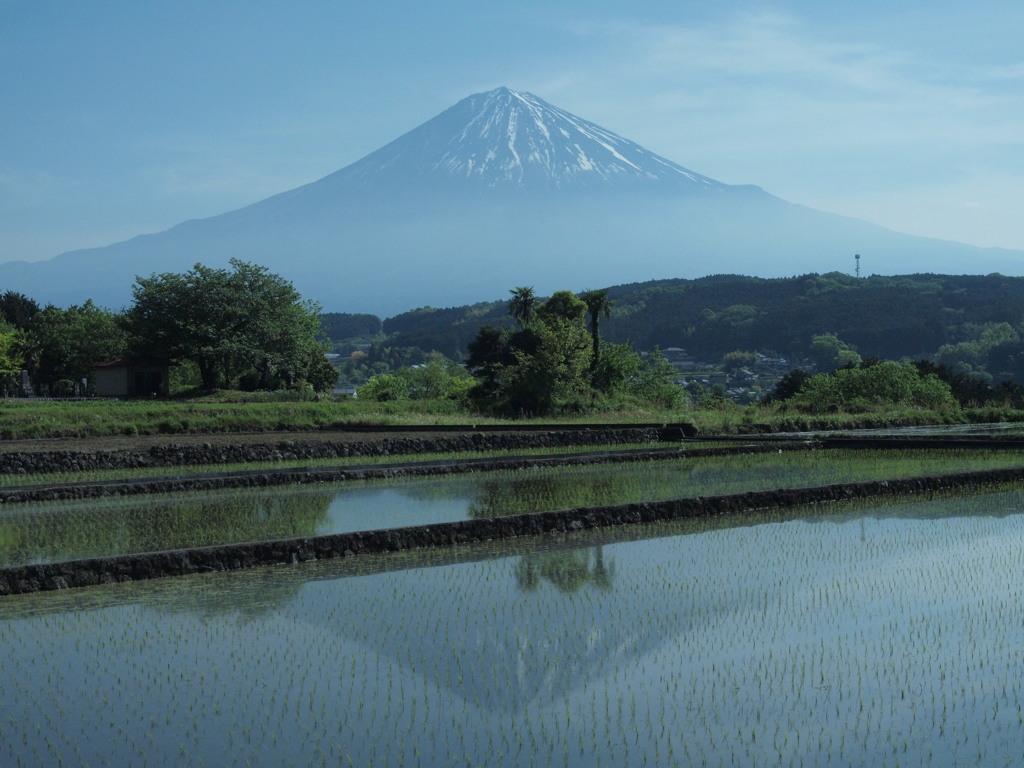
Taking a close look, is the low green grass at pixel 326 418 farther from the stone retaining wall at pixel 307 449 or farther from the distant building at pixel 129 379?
the distant building at pixel 129 379

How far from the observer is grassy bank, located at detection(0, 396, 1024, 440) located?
2280 centimetres

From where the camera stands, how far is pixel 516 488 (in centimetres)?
1466

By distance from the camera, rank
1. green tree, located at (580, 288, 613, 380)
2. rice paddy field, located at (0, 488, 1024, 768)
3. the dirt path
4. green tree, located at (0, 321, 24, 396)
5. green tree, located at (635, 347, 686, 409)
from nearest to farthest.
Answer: rice paddy field, located at (0, 488, 1024, 768) → the dirt path → green tree, located at (635, 347, 686, 409) → green tree, located at (580, 288, 613, 380) → green tree, located at (0, 321, 24, 396)

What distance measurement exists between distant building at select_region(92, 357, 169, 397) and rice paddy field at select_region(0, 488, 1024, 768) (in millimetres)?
30100

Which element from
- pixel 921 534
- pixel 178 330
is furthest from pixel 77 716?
pixel 178 330

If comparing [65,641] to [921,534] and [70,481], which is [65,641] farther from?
[70,481]

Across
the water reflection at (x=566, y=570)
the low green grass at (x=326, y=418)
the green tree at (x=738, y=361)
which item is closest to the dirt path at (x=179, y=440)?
the low green grass at (x=326, y=418)

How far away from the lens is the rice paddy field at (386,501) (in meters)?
10.2

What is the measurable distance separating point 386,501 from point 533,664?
7.57m

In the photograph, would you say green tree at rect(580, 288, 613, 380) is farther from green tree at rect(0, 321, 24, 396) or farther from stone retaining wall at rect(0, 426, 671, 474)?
green tree at rect(0, 321, 24, 396)

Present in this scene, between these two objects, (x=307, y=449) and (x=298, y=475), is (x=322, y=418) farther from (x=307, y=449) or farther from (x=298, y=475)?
(x=298, y=475)

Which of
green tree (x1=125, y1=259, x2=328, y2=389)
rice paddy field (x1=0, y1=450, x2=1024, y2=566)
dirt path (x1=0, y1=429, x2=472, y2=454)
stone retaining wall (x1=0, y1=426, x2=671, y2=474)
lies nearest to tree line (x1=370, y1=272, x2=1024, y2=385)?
green tree (x1=125, y1=259, x2=328, y2=389)

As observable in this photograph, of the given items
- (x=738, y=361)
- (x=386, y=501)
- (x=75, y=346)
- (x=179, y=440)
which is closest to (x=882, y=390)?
(x=179, y=440)

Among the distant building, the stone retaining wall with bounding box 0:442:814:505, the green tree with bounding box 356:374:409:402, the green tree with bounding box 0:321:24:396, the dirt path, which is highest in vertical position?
the green tree with bounding box 0:321:24:396
